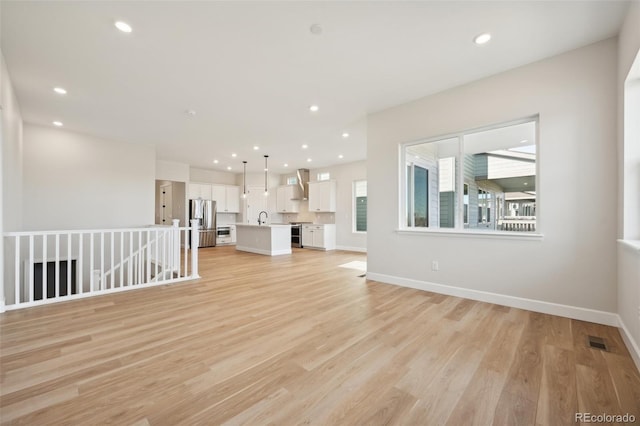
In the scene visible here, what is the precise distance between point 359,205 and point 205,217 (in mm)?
5532

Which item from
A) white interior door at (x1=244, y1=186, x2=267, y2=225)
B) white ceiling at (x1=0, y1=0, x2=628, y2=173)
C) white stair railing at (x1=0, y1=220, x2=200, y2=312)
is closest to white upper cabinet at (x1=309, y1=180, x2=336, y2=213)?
white interior door at (x1=244, y1=186, x2=267, y2=225)

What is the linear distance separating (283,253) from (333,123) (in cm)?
415

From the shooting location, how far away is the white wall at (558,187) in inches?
102

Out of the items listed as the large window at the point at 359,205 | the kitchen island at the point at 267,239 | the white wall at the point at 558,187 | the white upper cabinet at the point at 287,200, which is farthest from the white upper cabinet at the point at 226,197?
the white wall at the point at 558,187

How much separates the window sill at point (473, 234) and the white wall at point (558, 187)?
0.05 m

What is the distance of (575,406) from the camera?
1.50 metres

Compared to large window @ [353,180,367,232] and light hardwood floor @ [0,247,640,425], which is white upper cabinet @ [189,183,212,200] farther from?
light hardwood floor @ [0,247,640,425]

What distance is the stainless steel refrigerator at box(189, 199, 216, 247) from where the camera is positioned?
9.02 m

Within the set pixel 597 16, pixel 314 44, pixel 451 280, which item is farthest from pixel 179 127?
pixel 597 16

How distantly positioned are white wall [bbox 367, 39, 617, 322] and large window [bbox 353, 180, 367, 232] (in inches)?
181

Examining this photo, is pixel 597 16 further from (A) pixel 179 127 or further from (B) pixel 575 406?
(A) pixel 179 127

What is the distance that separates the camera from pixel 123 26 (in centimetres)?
237

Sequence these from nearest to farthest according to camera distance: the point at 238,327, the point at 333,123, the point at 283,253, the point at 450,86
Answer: the point at 238,327 < the point at 450,86 < the point at 333,123 < the point at 283,253

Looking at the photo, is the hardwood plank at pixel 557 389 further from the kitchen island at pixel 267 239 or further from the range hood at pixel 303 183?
the range hood at pixel 303 183
